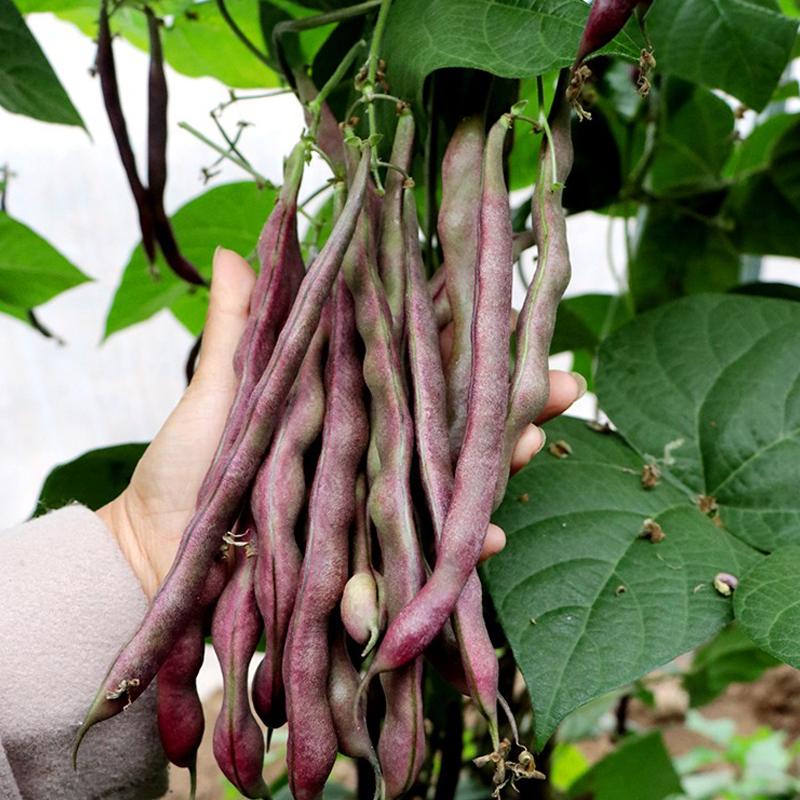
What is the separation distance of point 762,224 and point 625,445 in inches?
14.2

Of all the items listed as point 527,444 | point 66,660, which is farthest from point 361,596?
point 66,660

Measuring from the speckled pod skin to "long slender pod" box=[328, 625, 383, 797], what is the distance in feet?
0.98

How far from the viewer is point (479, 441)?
48cm

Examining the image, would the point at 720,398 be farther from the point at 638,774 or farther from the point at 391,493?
the point at 638,774

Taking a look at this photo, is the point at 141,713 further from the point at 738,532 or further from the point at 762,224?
the point at 762,224

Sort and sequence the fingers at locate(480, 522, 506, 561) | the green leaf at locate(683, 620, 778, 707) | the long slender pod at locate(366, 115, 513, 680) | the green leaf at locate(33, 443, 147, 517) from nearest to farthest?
the long slender pod at locate(366, 115, 513, 680), the fingers at locate(480, 522, 506, 561), the green leaf at locate(33, 443, 147, 517), the green leaf at locate(683, 620, 778, 707)

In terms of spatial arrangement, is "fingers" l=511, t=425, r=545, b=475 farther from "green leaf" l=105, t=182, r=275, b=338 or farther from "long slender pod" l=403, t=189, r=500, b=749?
"green leaf" l=105, t=182, r=275, b=338

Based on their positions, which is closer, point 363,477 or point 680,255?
point 363,477

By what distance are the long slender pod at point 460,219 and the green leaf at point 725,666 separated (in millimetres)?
814

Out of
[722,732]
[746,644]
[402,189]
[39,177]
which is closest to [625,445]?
[402,189]

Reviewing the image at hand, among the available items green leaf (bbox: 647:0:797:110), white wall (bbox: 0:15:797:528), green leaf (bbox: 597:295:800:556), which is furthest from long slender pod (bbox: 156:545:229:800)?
white wall (bbox: 0:15:797:528)

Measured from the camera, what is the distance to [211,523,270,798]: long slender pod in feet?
1.65

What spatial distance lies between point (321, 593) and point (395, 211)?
22 centimetres

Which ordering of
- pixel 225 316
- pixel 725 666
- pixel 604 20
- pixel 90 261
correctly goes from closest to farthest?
pixel 604 20 → pixel 225 316 → pixel 725 666 → pixel 90 261
